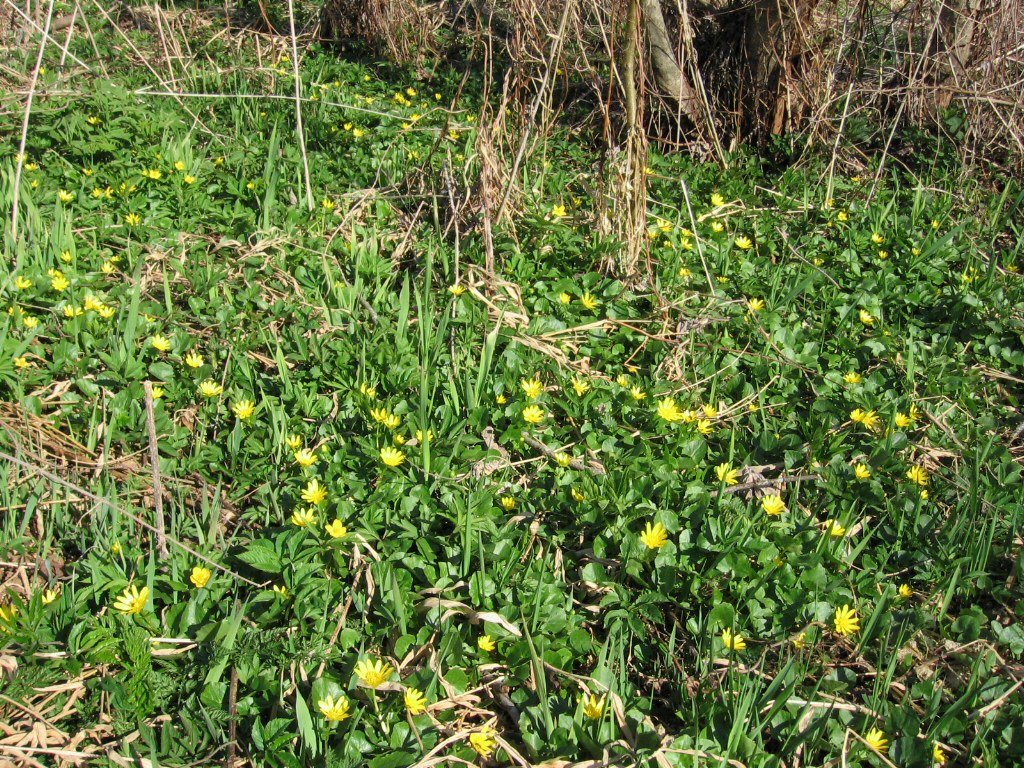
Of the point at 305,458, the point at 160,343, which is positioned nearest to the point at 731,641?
the point at 305,458

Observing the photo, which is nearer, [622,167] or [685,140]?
[622,167]

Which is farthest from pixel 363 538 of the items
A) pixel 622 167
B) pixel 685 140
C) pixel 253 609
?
pixel 685 140

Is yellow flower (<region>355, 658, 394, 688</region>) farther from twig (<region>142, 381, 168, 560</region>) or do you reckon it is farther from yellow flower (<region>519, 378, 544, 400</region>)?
yellow flower (<region>519, 378, 544, 400</region>)

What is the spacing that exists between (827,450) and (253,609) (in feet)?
5.64

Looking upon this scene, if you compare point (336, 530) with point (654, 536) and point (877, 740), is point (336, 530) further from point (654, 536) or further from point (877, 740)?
point (877, 740)

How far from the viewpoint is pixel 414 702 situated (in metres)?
1.84

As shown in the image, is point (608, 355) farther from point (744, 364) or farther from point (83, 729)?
point (83, 729)

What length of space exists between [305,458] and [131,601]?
1.95ft

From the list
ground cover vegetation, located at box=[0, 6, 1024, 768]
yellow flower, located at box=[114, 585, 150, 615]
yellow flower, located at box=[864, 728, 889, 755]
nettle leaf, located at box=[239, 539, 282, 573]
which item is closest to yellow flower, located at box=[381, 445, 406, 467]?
ground cover vegetation, located at box=[0, 6, 1024, 768]

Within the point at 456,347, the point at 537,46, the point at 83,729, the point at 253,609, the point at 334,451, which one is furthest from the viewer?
the point at 537,46

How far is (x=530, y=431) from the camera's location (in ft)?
8.76

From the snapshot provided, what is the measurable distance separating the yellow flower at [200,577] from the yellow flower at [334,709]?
0.45m

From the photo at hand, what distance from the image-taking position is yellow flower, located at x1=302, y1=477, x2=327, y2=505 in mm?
2291

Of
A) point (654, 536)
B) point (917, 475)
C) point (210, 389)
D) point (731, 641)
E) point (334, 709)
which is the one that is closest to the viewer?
point (334, 709)
